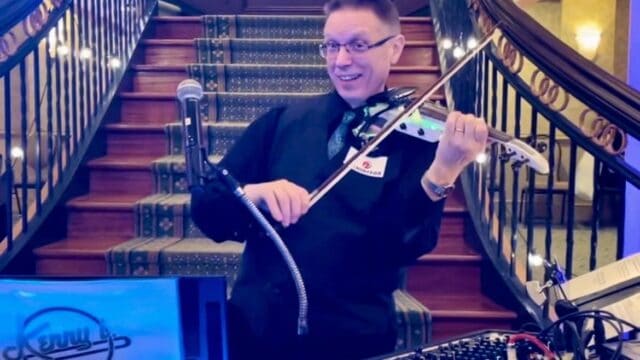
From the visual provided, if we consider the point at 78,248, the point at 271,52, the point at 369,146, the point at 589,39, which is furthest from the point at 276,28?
the point at 589,39

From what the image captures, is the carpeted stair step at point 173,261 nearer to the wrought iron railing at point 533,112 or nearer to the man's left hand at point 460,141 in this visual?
the wrought iron railing at point 533,112

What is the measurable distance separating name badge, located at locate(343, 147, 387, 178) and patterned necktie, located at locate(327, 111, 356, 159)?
0.09 ft

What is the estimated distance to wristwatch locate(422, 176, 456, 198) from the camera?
1.17 metres

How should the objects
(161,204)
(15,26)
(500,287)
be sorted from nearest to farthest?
1. (15,26)
2. (500,287)
3. (161,204)

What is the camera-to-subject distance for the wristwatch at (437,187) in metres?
1.17

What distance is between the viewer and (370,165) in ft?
4.14

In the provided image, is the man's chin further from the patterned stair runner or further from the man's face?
the patterned stair runner

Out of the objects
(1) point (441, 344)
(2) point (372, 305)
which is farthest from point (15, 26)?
(1) point (441, 344)

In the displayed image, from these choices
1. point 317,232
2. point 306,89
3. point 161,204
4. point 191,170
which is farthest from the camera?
point 306,89

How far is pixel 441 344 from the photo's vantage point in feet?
3.33

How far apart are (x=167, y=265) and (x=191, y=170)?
4.78ft

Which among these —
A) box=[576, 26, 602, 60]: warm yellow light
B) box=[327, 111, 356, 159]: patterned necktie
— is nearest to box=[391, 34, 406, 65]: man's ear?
box=[327, 111, 356, 159]: patterned necktie

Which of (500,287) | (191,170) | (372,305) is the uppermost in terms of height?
(191,170)

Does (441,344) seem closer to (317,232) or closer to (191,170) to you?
(317,232)
